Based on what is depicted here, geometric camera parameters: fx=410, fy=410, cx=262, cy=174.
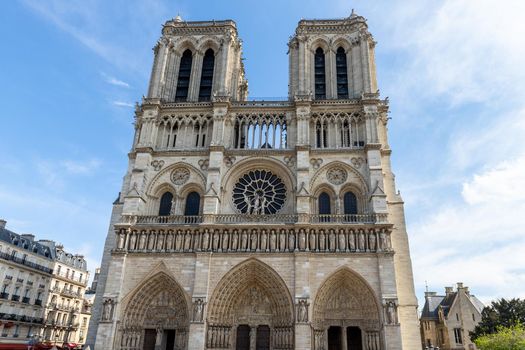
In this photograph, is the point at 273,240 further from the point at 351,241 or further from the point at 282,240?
the point at 351,241

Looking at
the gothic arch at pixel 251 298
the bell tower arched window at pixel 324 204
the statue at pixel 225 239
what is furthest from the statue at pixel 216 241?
the bell tower arched window at pixel 324 204

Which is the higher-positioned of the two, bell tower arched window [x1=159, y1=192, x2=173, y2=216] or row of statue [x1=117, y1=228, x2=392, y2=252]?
bell tower arched window [x1=159, y1=192, x2=173, y2=216]

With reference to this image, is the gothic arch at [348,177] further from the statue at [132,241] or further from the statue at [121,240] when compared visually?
the statue at [121,240]

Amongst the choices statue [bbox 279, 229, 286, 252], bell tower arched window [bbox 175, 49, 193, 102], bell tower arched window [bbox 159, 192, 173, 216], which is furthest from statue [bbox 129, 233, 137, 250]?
bell tower arched window [bbox 175, 49, 193, 102]

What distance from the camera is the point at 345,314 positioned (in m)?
19.9

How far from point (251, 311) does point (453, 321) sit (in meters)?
18.3

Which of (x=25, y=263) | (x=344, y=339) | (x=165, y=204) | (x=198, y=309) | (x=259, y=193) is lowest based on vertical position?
(x=344, y=339)

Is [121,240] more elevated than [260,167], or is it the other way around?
[260,167]

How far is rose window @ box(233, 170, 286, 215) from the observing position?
23.0 meters

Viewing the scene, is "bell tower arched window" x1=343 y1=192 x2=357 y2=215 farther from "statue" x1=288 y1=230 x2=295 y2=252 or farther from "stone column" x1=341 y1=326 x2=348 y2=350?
"stone column" x1=341 y1=326 x2=348 y2=350

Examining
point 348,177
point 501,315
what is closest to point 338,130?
point 348,177

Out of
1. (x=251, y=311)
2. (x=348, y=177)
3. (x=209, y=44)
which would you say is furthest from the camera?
(x=209, y=44)

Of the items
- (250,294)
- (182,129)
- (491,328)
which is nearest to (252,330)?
(250,294)

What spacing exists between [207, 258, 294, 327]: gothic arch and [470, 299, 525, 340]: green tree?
14400 millimetres
